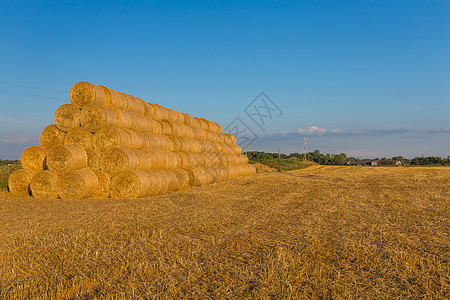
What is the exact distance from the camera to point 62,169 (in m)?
11.4

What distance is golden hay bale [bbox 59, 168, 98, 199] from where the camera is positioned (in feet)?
36.2

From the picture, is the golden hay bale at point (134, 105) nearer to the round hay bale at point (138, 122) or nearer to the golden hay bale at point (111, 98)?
the round hay bale at point (138, 122)

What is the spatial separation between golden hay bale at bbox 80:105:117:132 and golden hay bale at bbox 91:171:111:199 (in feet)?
5.79

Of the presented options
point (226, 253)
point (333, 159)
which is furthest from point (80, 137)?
point (333, 159)

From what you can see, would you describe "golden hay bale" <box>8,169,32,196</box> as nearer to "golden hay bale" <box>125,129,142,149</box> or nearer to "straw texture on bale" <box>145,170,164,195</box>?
"golden hay bale" <box>125,129,142,149</box>

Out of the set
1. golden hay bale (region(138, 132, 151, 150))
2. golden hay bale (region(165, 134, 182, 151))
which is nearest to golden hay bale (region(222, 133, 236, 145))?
golden hay bale (region(165, 134, 182, 151))

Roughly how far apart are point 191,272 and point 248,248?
1.27 meters

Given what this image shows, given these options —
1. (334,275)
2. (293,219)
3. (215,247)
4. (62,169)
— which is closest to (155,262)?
(215,247)

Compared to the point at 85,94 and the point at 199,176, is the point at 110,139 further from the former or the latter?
the point at 199,176

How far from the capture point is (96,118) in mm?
12016

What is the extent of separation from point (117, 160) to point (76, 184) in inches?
60.7

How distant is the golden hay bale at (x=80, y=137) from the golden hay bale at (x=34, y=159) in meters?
1.12

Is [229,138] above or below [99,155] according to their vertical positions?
above

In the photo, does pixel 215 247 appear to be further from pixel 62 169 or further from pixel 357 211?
pixel 62 169
